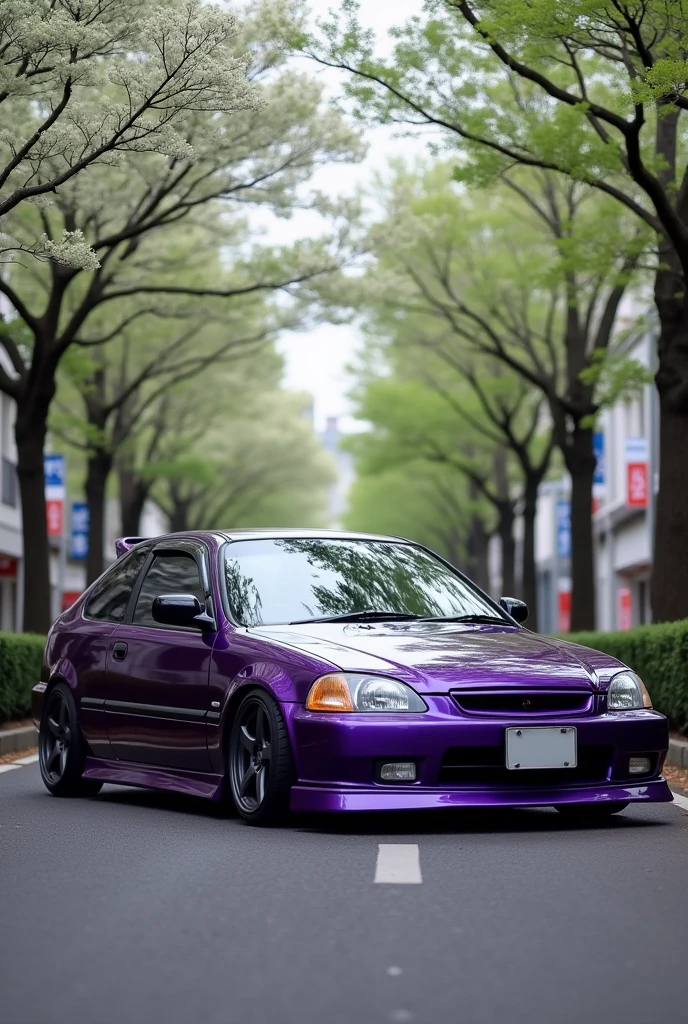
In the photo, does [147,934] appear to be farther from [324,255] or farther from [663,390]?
[324,255]

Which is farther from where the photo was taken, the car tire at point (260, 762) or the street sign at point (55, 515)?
the street sign at point (55, 515)

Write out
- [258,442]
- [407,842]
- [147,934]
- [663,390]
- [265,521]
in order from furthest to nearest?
[265,521], [258,442], [663,390], [407,842], [147,934]

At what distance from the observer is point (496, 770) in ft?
23.9

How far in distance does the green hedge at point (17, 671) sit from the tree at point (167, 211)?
4.16 meters

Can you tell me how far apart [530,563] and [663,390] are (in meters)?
16.1

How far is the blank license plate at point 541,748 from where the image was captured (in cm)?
723

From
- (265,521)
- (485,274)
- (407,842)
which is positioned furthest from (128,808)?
(265,521)

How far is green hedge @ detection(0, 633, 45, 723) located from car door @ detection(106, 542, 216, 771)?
16.3ft

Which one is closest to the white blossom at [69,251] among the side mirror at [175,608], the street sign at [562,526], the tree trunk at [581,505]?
the side mirror at [175,608]

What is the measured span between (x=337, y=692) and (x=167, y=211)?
11830 millimetres

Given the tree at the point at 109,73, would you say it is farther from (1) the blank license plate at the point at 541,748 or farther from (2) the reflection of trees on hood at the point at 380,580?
(1) the blank license plate at the point at 541,748

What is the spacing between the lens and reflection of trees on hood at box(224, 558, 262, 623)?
8.27 metres

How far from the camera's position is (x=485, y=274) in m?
27.0

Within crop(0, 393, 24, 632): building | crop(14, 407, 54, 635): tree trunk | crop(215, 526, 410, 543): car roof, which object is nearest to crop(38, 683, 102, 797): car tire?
crop(215, 526, 410, 543): car roof
